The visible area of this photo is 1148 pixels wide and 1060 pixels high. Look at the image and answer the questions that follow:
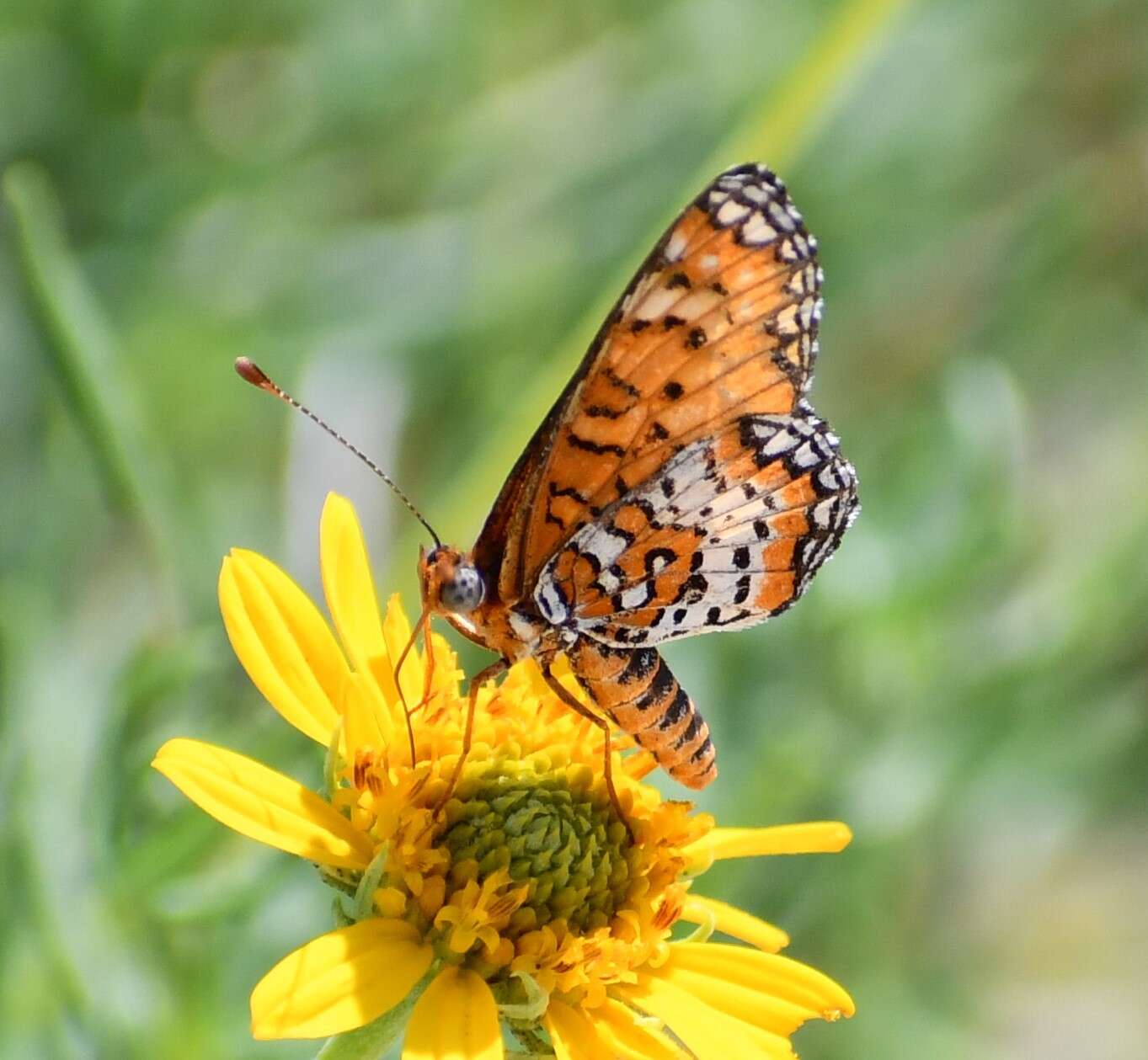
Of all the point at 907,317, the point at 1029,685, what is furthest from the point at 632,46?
the point at 1029,685

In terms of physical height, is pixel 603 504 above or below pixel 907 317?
below

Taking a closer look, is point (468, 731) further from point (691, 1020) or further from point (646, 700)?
point (691, 1020)

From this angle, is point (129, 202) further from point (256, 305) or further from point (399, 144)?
point (399, 144)

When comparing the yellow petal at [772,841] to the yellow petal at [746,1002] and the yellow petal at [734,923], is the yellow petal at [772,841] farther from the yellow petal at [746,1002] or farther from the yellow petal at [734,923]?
the yellow petal at [746,1002]

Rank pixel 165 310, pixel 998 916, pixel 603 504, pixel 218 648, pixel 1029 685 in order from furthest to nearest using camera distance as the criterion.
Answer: pixel 998 916
pixel 165 310
pixel 1029 685
pixel 218 648
pixel 603 504

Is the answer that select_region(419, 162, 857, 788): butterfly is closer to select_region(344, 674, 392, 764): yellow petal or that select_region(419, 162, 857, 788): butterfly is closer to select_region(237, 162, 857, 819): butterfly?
select_region(237, 162, 857, 819): butterfly

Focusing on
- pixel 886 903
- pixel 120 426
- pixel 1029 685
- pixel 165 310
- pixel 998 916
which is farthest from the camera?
pixel 998 916

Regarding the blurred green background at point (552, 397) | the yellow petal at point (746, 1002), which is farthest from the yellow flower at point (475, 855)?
the blurred green background at point (552, 397)
